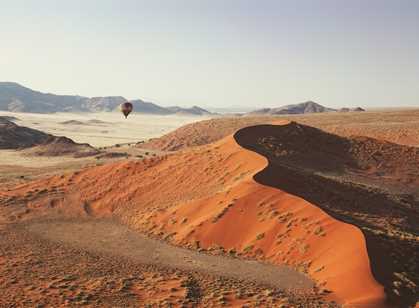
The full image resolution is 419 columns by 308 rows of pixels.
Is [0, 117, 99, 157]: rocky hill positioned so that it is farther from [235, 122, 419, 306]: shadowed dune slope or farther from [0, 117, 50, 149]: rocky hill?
[235, 122, 419, 306]: shadowed dune slope

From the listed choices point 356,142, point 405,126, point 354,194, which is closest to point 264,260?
point 354,194

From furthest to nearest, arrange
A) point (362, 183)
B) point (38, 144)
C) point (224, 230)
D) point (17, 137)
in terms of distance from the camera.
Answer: point (17, 137) → point (38, 144) → point (362, 183) → point (224, 230)

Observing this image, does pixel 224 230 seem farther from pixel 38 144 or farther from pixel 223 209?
pixel 38 144

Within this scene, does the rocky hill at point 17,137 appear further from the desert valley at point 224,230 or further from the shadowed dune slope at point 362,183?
the shadowed dune slope at point 362,183

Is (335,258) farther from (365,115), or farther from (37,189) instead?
(365,115)

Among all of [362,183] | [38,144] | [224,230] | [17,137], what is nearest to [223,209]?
[224,230]

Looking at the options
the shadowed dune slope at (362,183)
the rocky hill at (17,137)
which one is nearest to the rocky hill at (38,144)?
the rocky hill at (17,137)

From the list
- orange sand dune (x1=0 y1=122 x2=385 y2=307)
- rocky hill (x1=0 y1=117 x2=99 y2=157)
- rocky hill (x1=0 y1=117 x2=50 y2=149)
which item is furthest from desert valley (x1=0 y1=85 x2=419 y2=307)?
rocky hill (x1=0 y1=117 x2=50 y2=149)
